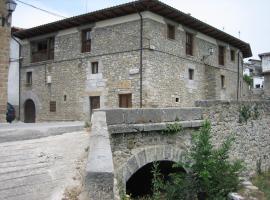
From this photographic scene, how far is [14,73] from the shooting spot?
21906mm

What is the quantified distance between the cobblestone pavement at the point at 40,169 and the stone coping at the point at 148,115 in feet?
4.34

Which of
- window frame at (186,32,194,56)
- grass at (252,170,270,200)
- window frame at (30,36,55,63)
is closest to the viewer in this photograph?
grass at (252,170,270,200)

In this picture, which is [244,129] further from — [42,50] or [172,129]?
[42,50]

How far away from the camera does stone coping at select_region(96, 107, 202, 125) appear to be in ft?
23.0

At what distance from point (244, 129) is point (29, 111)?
1408 cm

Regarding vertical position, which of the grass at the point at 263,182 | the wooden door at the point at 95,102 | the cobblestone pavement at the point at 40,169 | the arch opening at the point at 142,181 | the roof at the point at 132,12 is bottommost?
the grass at the point at 263,182

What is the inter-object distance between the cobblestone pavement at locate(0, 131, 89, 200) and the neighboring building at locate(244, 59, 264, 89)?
38.1 meters

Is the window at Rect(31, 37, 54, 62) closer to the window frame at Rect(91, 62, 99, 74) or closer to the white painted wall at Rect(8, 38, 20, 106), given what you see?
the white painted wall at Rect(8, 38, 20, 106)

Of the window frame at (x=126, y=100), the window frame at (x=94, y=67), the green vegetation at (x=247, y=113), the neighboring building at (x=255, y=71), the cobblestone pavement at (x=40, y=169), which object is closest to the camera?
the cobblestone pavement at (x=40, y=169)

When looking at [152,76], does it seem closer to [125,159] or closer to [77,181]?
[125,159]

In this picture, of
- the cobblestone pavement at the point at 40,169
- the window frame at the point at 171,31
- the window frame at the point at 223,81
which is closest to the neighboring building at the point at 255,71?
the window frame at the point at 223,81

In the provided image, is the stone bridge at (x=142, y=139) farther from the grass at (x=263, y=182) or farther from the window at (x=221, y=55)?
the window at (x=221, y=55)

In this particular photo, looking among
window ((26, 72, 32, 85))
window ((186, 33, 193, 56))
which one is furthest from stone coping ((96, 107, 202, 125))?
window ((26, 72, 32, 85))

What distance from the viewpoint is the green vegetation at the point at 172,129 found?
8.15m
